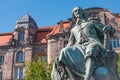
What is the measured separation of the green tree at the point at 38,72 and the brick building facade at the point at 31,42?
9.79 metres

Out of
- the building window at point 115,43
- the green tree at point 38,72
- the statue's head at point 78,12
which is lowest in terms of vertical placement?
the statue's head at point 78,12

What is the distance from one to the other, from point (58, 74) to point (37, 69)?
73.2ft

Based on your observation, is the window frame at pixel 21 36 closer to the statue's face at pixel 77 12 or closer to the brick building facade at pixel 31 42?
the brick building facade at pixel 31 42

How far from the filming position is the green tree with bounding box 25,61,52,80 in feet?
92.5

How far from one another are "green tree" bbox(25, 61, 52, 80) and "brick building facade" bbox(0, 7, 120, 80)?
9.79m

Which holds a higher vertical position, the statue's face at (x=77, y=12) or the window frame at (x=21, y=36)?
the window frame at (x=21, y=36)

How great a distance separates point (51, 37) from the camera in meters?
41.4

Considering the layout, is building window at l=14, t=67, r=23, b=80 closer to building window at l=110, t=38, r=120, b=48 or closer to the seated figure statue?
building window at l=110, t=38, r=120, b=48

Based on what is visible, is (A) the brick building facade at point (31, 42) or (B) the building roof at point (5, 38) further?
(B) the building roof at point (5, 38)

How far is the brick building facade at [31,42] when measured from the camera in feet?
133

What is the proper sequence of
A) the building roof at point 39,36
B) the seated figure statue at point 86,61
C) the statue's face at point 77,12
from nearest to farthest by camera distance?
1. the seated figure statue at point 86,61
2. the statue's face at point 77,12
3. the building roof at point 39,36

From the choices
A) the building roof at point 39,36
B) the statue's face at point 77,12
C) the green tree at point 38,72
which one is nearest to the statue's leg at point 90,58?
the statue's face at point 77,12

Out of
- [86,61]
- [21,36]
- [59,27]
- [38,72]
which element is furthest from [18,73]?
[86,61]

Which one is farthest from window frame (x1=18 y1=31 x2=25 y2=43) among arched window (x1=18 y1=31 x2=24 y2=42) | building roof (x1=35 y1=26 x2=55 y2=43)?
building roof (x1=35 y1=26 x2=55 y2=43)
